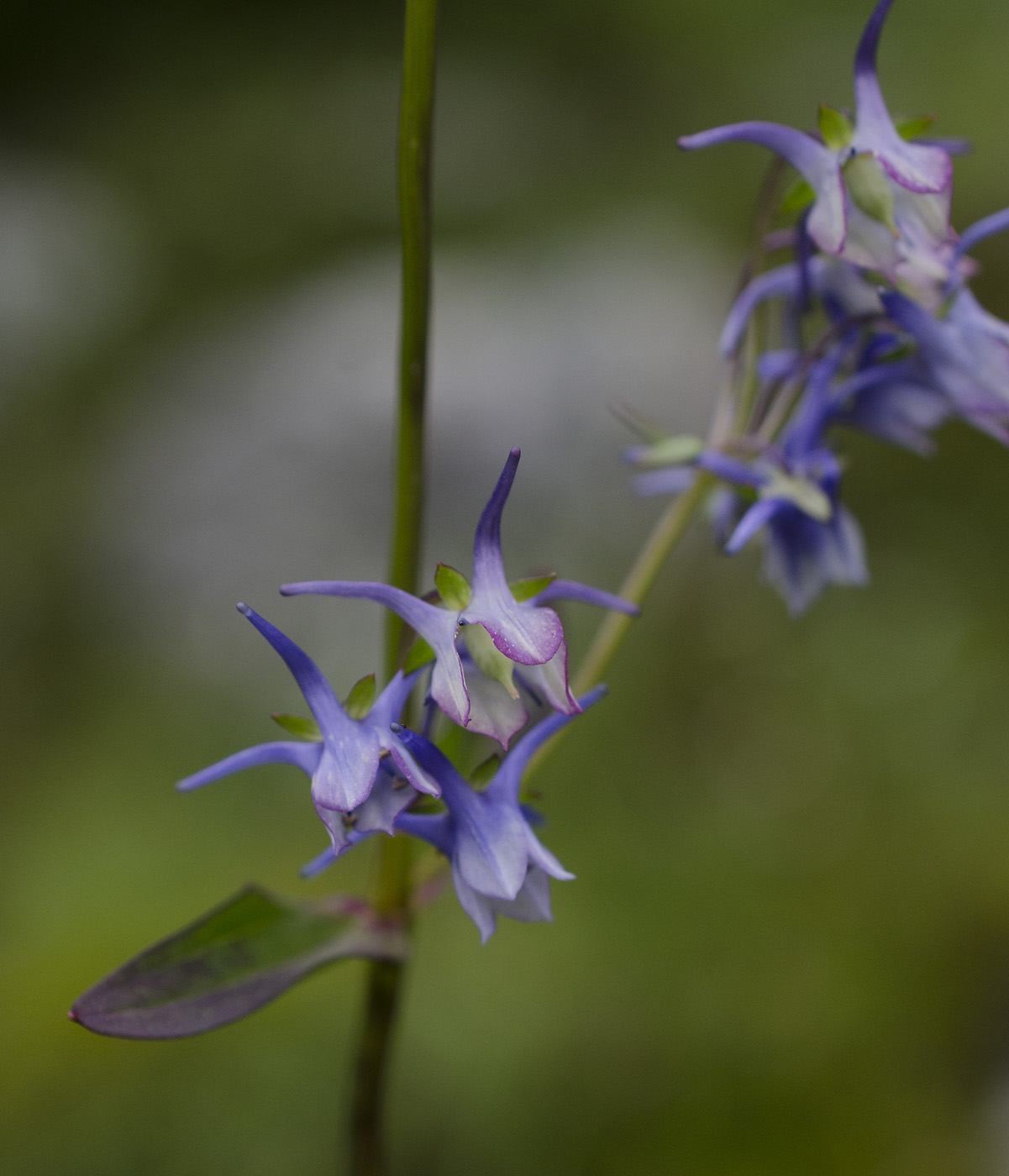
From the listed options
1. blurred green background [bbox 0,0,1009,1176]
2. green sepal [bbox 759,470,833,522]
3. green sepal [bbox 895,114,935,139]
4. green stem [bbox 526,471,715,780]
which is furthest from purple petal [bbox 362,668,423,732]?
blurred green background [bbox 0,0,1009,1176]

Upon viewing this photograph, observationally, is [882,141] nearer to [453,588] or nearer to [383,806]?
[453,588]

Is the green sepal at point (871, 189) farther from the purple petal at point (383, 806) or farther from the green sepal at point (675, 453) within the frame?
the purple petal at point (383, 806)

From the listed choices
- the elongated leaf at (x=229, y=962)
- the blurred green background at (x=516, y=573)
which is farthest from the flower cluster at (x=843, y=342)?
the blurred green background at (x=516, y=573)

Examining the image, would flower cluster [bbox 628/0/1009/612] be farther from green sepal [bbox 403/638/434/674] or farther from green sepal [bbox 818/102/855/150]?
green sepal [bbox 403/638/434/674]

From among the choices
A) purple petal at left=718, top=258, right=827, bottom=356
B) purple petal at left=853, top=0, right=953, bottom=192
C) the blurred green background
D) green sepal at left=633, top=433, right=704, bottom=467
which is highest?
purple petal at left=853, top=0, right=953, bottom=192

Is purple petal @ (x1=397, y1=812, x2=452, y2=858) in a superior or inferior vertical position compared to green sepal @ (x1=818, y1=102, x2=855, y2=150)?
inferior

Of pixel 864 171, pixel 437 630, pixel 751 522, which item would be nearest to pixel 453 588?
pixel 437 630

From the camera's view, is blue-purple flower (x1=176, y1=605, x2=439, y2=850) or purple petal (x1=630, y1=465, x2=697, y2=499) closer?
blue-purple flower (x1=176, y1=605, x2=439, y2=850)
